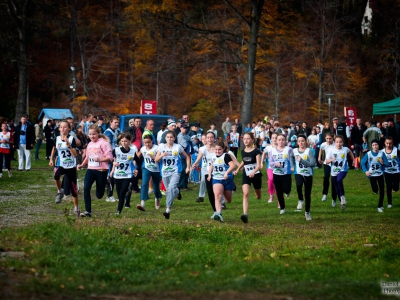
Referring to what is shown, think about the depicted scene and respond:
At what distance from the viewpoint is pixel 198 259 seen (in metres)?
9.36

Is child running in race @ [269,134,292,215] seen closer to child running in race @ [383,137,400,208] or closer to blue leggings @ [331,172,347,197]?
blue leggings @ [331,172,347,197]

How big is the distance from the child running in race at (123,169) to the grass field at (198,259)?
139 centimetres

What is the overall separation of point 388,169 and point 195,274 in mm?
10244

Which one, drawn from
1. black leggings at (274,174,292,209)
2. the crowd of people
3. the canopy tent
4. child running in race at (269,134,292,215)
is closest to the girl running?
the crowd of people

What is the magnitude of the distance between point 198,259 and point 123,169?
19.1 feet

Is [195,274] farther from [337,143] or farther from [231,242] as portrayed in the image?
[337,143]

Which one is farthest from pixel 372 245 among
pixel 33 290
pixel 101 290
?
pixel 33 290

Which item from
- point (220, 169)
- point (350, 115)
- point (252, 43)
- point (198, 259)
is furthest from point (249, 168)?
point (350, 115)

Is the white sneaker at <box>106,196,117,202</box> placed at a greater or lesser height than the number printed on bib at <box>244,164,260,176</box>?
lesser

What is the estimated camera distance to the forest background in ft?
158

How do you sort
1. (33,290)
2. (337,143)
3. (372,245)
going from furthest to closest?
(337,143)
(372,245)
(33,290)

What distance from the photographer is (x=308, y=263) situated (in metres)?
9.24

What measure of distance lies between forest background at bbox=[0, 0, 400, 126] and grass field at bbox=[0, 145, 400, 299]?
33.9 meters

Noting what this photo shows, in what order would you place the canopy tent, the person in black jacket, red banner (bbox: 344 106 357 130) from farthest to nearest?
red banner (bbox: 344 106 357 130) → the canopy tent → the person in black jacket
